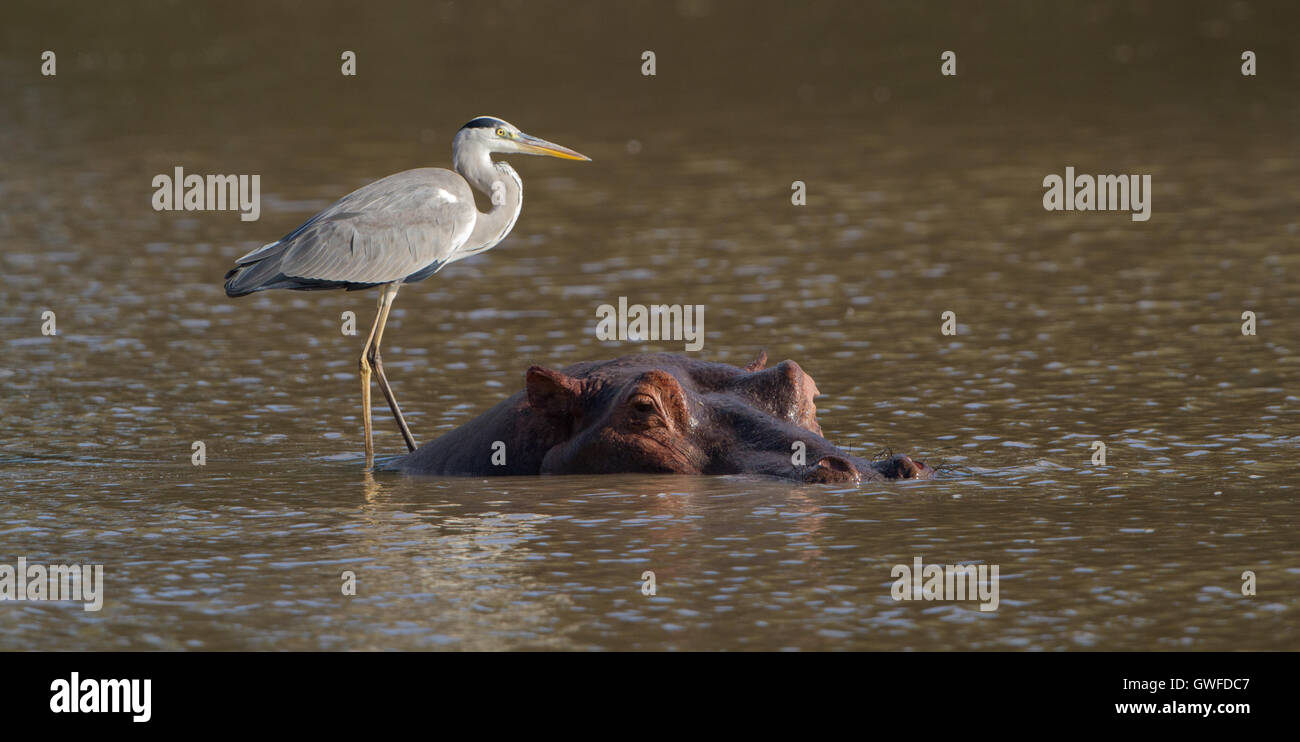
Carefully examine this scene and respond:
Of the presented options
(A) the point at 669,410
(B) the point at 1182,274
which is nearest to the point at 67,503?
(A) the point at 669,410

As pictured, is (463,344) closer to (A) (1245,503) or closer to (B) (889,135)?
(A) (1245,503)

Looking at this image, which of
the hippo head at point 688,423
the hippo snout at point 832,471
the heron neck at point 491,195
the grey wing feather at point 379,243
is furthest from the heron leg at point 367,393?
the hippo snout at point 832,471

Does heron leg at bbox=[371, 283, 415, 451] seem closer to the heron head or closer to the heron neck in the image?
the heron neck

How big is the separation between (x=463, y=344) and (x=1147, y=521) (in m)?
7.72

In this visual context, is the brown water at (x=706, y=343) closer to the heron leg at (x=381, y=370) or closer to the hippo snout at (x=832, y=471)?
the hippo snout at (x=832, y=471)

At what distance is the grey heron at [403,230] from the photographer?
1333 centimetres

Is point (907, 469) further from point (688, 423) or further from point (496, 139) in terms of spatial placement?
point (496, 139)

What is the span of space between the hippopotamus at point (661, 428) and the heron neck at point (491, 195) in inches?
43.4

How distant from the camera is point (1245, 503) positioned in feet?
38.1

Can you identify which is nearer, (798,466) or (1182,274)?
(798,466)

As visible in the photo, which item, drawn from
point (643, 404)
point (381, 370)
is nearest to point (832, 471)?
point (643, 404)

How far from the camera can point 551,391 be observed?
12555 mm

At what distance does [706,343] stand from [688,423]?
4.99m

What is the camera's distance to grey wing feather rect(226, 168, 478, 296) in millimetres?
13320
